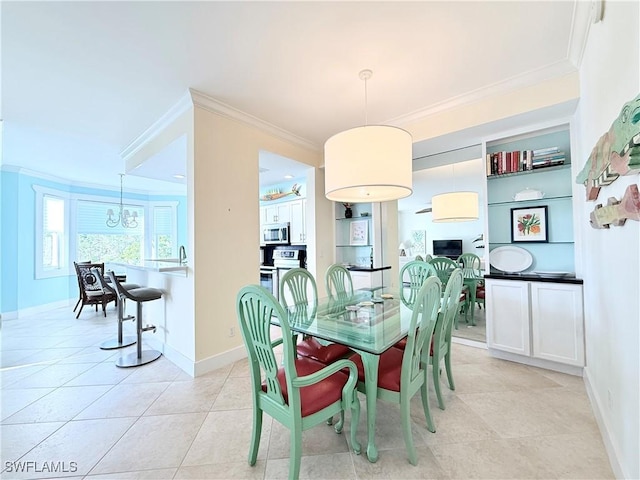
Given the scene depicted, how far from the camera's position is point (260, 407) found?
1.58m

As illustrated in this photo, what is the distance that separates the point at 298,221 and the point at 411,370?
3.76m

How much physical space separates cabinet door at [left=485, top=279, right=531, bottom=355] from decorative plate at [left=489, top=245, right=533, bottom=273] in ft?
0.92

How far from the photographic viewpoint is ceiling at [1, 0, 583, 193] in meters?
1.76

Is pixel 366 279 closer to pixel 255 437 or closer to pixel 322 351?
pixel 322 351

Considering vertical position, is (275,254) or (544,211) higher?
(544,211)

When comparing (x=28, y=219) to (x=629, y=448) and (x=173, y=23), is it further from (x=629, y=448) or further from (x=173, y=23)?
(x=629, y=448)

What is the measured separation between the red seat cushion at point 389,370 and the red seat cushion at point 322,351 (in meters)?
0.11

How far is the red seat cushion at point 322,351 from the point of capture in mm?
1985

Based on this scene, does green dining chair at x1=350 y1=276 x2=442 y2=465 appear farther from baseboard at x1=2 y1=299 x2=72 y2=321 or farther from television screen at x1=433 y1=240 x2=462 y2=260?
baseboard at x1=2 y1=299 x2=72 y2=321

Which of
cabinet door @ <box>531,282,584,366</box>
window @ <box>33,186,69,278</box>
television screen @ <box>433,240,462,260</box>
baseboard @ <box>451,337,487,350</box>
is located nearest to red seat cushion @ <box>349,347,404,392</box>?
cabinet door @ <box>531,282,584,366</box>

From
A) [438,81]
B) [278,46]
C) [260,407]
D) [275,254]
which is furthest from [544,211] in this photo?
[275,254]

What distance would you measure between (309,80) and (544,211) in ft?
9.12

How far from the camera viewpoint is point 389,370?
174 centimetres

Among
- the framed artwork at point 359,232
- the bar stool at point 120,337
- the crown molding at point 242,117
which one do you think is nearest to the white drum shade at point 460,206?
the framed artwork at point 359,232
